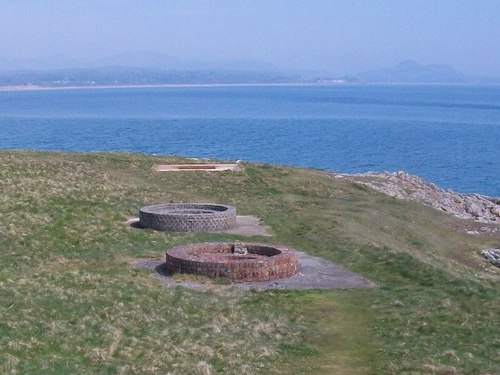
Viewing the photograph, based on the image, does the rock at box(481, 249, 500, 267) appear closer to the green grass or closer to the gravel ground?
the green grass

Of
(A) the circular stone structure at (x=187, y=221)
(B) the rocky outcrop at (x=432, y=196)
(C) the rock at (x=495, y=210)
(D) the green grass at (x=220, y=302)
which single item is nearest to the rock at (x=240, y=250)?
(D) the green grass at (x=220, y=302)

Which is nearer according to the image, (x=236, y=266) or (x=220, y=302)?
(x=220, y=302)

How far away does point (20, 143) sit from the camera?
360ft

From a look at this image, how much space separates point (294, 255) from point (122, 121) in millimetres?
141257

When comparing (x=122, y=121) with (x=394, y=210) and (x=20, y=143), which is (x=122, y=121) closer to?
(x=20, y=143)

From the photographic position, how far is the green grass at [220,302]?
17.4 m

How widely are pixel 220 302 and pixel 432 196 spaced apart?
40.6m

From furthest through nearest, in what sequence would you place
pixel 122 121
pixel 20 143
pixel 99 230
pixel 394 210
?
pixel 122 121 → pixel 20 143 → pixel 394 210 → pixel 99 230

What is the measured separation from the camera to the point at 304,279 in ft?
87.4

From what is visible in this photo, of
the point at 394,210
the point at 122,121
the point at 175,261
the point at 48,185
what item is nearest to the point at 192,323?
the point at 175,261

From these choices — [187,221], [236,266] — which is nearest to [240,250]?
[236,266]

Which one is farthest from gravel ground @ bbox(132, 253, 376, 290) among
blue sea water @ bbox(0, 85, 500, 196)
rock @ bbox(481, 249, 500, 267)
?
blue sea water @ bbox(0, 85, 500, 196)

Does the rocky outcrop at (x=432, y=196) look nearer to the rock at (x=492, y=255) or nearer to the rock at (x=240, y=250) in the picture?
the rock at (x=492, y=255)

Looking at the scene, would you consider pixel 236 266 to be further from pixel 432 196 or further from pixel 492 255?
pixel 432 196
